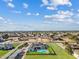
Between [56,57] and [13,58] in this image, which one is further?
[56,57]

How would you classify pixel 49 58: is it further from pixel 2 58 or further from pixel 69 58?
pixel 2 58

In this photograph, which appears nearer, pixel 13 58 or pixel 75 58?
pixel 13 58

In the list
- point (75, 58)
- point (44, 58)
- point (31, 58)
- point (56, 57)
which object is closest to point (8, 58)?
point (31, 58)

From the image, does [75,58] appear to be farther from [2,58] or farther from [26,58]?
[2,58]

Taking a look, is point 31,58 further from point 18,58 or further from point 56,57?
point 56,57

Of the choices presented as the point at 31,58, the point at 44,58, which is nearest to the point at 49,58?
the point at 44,58

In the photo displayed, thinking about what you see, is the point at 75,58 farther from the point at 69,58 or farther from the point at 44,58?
the point at 44,58

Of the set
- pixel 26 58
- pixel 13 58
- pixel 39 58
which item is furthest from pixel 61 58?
pixel 13 58
